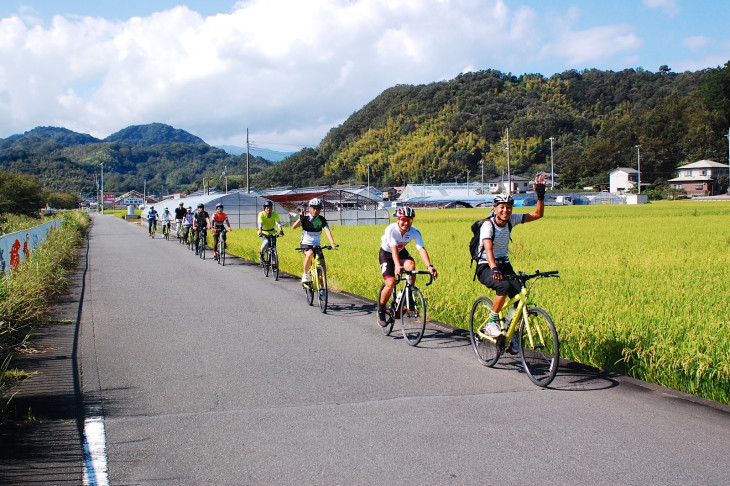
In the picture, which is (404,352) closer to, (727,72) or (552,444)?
(552,444)

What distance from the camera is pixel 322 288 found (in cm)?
992

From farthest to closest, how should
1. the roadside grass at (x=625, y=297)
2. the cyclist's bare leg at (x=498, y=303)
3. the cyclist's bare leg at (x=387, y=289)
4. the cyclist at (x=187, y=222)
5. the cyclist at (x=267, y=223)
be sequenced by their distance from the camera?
the cyclist at (x=187, y=222) → the cyclist at (x=267, y=223) → the cyclist's bare leg at (x=387, y=289) → the cyclist's bare leg at (x=498, y=303) → the roadside grass at (x=625, y=297)

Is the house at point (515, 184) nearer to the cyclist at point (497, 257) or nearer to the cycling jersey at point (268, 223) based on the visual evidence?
the cycling jersey at point (268, 223)

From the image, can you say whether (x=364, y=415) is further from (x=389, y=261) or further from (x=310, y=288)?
(x=310, y=288)

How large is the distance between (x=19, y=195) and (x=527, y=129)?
10433cm

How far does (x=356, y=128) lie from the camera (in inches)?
6476

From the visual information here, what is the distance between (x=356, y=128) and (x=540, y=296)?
522ft

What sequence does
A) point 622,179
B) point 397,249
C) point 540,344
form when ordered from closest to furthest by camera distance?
point 540,344, point 397,249, point 622,179

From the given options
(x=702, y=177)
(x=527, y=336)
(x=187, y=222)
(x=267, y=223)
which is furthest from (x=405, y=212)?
(x=702, y=177)

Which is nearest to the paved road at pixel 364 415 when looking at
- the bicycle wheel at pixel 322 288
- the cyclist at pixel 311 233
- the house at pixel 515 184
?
the bicycle wheel at pixel 322 288

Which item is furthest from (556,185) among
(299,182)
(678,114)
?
(299,182)

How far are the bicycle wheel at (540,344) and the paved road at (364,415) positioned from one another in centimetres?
16

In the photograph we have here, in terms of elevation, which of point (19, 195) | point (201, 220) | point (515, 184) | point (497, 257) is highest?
point (515, 184)

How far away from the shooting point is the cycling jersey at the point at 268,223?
1422 centimetres
